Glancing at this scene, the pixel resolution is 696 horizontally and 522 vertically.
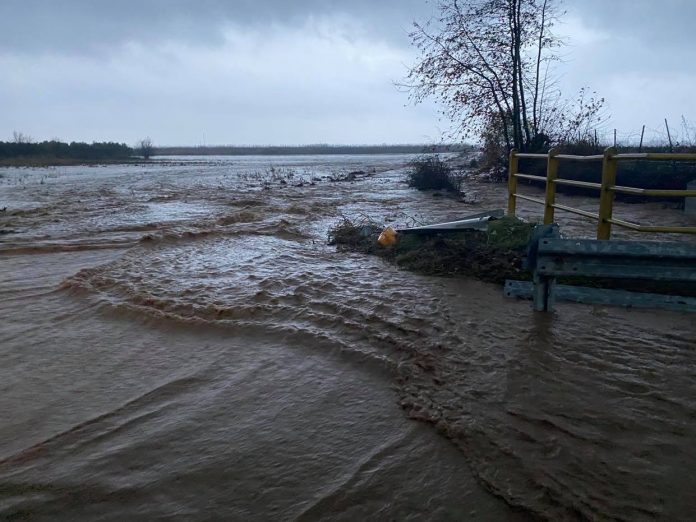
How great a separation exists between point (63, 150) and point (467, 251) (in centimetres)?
6656

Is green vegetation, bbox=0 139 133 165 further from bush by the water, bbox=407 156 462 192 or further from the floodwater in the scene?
the floodwater

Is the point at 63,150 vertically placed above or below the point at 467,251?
above

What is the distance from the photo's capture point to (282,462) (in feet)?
9.41

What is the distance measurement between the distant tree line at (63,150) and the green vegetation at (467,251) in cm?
6164

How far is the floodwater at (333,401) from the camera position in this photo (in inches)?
101

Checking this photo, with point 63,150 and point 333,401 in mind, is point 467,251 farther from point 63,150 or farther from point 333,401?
point 63,150

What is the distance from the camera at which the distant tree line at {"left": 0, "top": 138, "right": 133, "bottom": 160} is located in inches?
2291

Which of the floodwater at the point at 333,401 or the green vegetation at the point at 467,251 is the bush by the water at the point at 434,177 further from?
the floodwater at the point at 333,401

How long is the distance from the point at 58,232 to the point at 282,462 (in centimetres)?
976

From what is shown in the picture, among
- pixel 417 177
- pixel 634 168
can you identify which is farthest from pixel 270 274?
pixel 417 177

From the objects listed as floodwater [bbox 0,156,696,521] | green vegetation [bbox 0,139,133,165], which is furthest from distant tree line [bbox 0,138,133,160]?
floodwater [bbox 0,156,696,521]

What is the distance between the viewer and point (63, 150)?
6275cm

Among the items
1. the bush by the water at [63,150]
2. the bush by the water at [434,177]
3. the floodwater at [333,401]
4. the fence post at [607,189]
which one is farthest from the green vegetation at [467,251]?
the bush by the water at [63,150]

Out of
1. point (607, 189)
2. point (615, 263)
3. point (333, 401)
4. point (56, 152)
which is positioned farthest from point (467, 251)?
point (56, 152)
